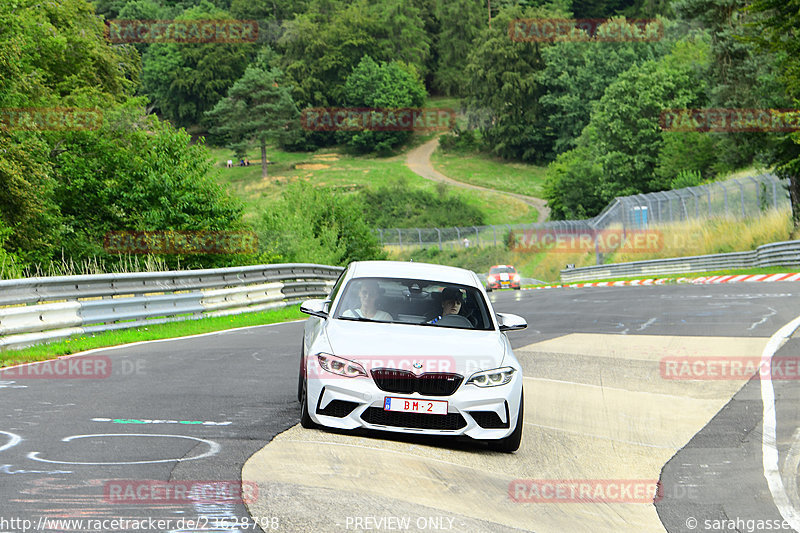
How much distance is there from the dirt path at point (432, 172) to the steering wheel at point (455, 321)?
8693 cm

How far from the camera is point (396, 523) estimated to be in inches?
210

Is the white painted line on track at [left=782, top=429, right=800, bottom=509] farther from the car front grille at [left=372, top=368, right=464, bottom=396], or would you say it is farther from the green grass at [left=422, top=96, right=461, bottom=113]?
the green grass at [left=422, top=96, right=461, bottom=113]

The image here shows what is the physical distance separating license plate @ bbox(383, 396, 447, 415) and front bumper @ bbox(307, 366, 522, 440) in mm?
30

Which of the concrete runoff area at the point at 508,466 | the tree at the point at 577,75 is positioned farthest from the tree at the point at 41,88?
the tree at the point at 577,75

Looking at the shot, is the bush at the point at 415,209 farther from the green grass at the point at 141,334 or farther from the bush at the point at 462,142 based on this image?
the green grass at the point at 141,334

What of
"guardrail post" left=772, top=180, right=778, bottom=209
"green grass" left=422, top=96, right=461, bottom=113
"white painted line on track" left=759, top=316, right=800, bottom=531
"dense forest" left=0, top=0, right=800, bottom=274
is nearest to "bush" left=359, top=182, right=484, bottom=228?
"dense forest" left=0, top=0, right=800, bottom=274

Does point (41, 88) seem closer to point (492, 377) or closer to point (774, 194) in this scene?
point (492, 377)

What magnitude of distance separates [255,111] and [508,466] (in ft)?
421

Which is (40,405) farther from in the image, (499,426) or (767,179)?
(767,179)

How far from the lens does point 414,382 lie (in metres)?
7.38

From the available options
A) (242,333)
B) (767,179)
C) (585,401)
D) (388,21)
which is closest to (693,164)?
(767,179)

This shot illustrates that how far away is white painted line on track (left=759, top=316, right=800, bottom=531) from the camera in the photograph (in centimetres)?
629

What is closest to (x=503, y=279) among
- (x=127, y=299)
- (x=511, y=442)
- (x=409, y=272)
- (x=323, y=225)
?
(x=323, y=225)

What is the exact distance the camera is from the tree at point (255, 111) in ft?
430
